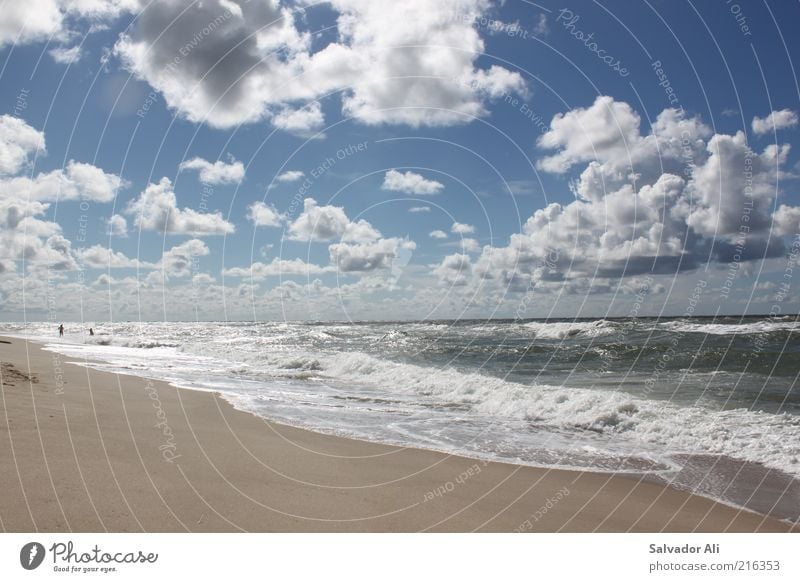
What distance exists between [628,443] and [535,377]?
10.8 meters

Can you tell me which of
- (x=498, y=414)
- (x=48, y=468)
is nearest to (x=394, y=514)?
(x=48, y=468)

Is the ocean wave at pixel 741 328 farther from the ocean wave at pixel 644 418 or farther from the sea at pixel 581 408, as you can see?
the ocean wave at pixel 644 418

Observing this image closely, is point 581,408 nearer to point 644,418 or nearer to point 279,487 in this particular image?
point 644,418

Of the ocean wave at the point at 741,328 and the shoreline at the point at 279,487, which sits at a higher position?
the ocean wave at the point at 741,328

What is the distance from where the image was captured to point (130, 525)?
4.81m

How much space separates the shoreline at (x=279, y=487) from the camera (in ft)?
17.0

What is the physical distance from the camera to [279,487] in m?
6.39
